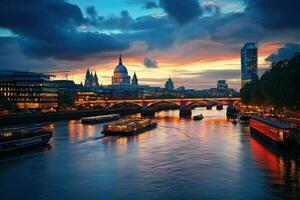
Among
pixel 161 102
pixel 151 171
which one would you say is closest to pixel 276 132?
pixel 151 171

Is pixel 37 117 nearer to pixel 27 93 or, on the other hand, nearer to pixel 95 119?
pixel 95 119

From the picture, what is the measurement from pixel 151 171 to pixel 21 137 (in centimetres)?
1886

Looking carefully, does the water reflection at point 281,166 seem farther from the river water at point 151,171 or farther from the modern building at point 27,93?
the modern building at point 27,93

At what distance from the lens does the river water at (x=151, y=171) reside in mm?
29156

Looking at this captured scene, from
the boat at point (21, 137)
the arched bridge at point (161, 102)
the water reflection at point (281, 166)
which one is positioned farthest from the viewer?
the arched bridge at point (161, 102)

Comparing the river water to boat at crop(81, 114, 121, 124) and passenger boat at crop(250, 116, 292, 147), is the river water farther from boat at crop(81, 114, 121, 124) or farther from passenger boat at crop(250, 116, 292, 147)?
boat at crop(81, 114, 121, 124)

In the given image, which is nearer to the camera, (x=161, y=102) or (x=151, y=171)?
(x=151, y=171)

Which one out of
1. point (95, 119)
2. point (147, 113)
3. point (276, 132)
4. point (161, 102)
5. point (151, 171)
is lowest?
point (151, 171)

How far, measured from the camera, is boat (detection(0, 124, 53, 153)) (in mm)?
44453

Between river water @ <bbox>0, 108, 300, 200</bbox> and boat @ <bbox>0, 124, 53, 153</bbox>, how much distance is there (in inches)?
50.9

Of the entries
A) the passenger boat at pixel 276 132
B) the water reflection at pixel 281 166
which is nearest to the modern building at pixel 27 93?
the passenger boat at pixel 276 132

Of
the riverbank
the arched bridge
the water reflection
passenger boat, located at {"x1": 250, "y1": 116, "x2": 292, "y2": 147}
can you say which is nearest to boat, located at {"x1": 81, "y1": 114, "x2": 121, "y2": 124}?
the riverbank

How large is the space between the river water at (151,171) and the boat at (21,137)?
1293 millimetres

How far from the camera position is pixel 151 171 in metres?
35.9
